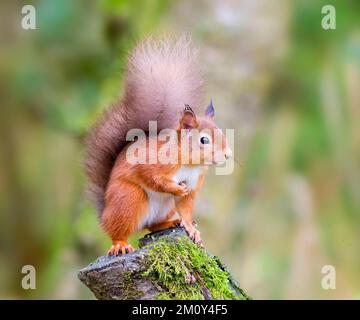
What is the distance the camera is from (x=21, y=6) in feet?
21.2

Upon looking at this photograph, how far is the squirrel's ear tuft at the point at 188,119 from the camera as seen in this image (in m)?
3.76

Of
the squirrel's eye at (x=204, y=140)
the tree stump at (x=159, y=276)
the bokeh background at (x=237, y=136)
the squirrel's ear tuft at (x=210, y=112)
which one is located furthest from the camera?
the bokeh background at (x=237, y=136)

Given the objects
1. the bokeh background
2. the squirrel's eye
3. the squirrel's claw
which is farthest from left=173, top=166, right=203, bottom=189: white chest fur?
the bokeh background

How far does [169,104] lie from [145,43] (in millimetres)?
319

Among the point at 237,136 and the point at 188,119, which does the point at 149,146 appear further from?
the point at 237,136

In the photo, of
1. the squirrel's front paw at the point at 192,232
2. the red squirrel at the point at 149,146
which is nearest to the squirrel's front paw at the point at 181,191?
the red squirrel at the point at 149,146

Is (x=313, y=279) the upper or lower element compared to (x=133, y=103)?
lower

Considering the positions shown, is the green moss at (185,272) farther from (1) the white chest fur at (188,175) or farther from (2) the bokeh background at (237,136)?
(2) the bokeh background at (237,136)

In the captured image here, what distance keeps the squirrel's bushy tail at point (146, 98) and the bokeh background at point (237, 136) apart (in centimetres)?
165

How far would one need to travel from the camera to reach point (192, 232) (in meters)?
3.88

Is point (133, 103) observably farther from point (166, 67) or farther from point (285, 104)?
point (285, 104)

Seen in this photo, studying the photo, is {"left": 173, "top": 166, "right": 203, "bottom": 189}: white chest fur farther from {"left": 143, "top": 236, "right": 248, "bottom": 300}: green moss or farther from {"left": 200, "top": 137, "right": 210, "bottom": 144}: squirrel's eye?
{"left": 143, "top": 236, "right": 248, "bottom": 300}: green moss
